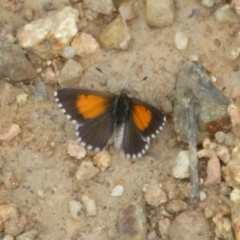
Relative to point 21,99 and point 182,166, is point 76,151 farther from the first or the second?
point 182,166

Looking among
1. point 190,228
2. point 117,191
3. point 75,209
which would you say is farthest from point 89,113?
point 190,228

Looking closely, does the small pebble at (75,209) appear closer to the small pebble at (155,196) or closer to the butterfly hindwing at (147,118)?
the small pebble at (155,196)

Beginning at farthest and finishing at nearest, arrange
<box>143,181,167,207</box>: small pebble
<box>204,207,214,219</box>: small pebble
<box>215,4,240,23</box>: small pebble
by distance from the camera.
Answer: <box>215,4,240,23</box>: small pebble
<box>143,181,167,207</box>: small pebble
<box>204,207,214,219</box>: small pebble

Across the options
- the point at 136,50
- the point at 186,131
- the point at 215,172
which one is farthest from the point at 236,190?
the point at 136,50

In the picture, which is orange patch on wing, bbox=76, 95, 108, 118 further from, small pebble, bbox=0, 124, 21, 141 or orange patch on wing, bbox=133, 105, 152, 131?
small pebble, bbox=0, 124, 21, 141

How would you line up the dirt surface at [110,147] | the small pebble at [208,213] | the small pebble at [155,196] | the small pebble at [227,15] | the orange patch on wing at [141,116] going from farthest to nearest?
the small pebble at [227,15] → the orange patch on wing at [141,116] → the dirt surface at [110,147] → the small pebble at [155,196] → the small pebble at [208,213]

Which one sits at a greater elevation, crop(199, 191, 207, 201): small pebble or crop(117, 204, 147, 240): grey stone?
crop(199, 191, 207, 201): small pebble

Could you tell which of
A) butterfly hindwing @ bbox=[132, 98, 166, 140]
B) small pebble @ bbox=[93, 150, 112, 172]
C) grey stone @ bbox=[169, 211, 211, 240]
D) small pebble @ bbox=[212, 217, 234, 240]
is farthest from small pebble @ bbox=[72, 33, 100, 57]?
small pebble @ bbox=[212, 217, 234, 240]

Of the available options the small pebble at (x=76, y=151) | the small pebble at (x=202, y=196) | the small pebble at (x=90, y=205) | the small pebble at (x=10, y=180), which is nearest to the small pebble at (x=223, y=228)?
the small pebble at (x=202, y=196)
